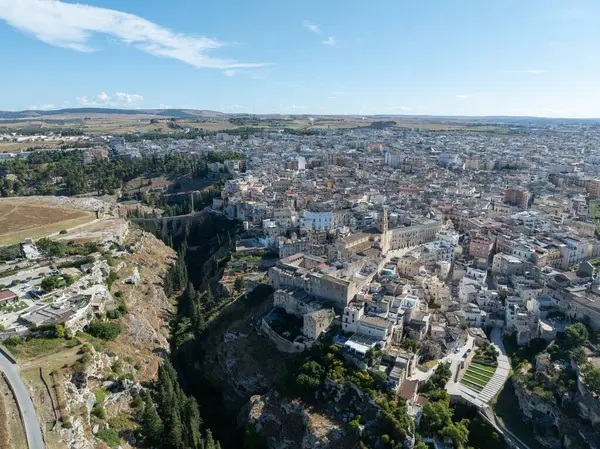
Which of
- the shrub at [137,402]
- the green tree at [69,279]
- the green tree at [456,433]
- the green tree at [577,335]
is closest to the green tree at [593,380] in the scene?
the green tree at [577,335]

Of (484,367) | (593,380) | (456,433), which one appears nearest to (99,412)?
(456,433)

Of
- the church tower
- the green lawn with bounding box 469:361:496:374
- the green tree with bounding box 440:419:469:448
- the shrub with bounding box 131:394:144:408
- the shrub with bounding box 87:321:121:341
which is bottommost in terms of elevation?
the shrub with bounding box 131:394:144:408

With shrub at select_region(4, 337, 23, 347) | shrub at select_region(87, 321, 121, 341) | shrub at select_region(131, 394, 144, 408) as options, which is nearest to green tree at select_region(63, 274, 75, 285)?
shrub at select_region(87, 321, 121, 341)

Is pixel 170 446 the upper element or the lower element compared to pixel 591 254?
lower

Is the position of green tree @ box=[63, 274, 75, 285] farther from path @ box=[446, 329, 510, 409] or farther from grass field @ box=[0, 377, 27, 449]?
path @ box=[446, 329, 510, 409]

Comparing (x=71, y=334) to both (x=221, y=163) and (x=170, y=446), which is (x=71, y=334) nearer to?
(x=170, y=446)

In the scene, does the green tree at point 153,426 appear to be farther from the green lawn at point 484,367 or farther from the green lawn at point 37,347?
the green lawn at point 484,367

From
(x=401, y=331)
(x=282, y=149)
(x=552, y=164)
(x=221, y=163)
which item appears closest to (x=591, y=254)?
(x=401, y=331)
